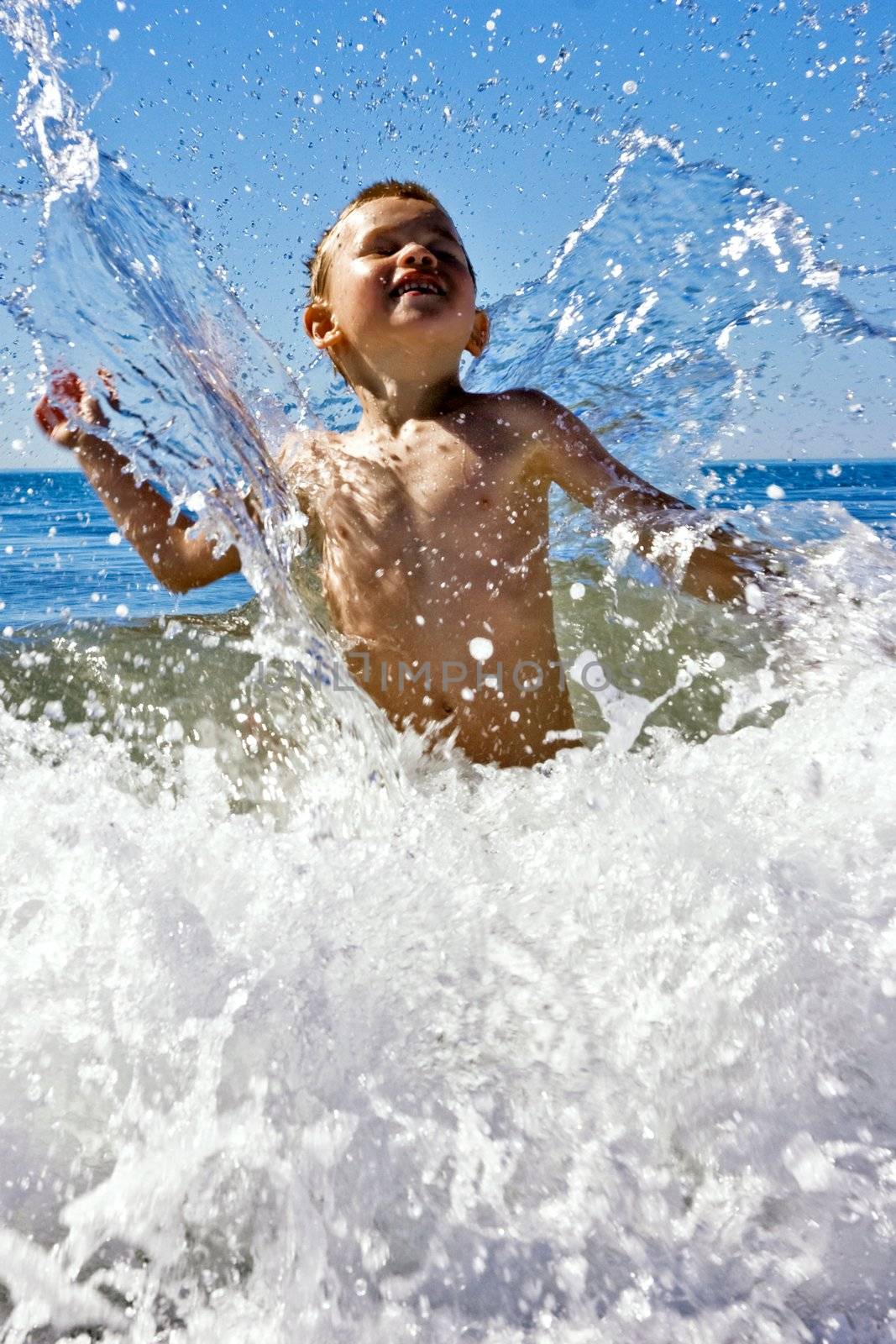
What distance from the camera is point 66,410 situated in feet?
7.66

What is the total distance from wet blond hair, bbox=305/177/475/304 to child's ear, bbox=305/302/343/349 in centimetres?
3

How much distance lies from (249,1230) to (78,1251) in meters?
0.19

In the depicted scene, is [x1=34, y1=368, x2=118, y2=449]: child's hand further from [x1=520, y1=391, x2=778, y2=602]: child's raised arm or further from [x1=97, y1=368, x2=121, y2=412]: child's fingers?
[x1=520, y1=391, x2=778, y2=602]: child's raised arm

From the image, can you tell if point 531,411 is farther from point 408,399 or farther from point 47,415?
point 47,415

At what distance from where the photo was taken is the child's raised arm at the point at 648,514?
213 centimetres

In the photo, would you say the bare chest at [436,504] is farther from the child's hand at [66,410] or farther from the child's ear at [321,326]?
the child's hand at [66,410]

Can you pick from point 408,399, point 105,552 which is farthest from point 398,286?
point 105,552

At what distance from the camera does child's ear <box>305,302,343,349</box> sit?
8.25 feet

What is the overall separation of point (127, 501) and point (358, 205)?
93 centimetres

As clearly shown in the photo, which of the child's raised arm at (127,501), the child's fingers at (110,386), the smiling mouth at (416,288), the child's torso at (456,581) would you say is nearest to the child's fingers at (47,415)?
the child's raised arm at (127,501)

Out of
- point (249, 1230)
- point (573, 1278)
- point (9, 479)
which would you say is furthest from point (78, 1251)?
point (9, 479)

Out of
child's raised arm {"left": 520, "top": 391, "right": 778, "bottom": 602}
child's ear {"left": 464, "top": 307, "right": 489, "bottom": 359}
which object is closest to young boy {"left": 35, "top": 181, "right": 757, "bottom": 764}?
child's raised arm {"left": 520, "top": 391, "right": 778, "bottom": 602}

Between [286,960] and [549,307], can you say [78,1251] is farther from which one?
[549,307]

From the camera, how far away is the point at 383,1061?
1283 millimetres
